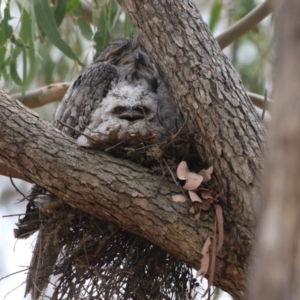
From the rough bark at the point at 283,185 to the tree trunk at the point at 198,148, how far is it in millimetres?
1275

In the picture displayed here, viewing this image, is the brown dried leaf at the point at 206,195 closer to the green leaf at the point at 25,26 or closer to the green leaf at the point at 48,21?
the green leaf at the point at 48,21

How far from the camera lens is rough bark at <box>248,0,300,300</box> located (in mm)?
898

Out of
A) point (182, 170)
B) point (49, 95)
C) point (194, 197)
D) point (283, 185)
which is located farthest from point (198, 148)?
point (49, 95)

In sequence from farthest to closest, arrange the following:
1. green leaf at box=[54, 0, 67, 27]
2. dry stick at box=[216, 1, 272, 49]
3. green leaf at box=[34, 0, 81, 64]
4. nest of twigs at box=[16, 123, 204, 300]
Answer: dry stick at box=[216, 1, 272, 49] < green leaf at box=[54, 0, 67, 27] < green leaf at box=[34, 0, 81, 64] < nest of twigs at box=[16, 123, 204, 300]

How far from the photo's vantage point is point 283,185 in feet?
3.04

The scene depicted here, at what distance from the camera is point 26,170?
94.4 inches

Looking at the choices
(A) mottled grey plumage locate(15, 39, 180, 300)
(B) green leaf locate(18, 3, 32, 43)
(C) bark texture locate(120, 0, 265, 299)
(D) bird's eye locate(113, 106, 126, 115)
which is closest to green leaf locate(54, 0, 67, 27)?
(B) green leaf locate(18, 3, 32, 43)

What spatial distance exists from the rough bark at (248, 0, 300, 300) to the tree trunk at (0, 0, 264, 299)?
1.28m

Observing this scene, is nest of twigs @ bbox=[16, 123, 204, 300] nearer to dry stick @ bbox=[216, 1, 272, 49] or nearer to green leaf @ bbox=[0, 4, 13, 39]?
green leaf @ bbox=[0, 4, 13, 39]

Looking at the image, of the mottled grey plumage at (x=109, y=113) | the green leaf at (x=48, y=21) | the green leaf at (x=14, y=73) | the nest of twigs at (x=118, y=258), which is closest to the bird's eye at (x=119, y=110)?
the mottled grey plumage at (x=109, y=113)

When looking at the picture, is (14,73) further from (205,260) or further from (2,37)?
(205,260)

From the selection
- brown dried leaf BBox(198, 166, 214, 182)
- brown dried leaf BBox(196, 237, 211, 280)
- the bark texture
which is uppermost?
the bark texture

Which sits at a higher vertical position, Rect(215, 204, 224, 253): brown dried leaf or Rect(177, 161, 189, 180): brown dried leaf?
Rect(177, 161, 189, 180): brown dried leaf

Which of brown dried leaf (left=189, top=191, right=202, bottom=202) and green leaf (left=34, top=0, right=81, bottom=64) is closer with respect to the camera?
brown dried leaf (left=189, top=191, right=202, bottom=202)
